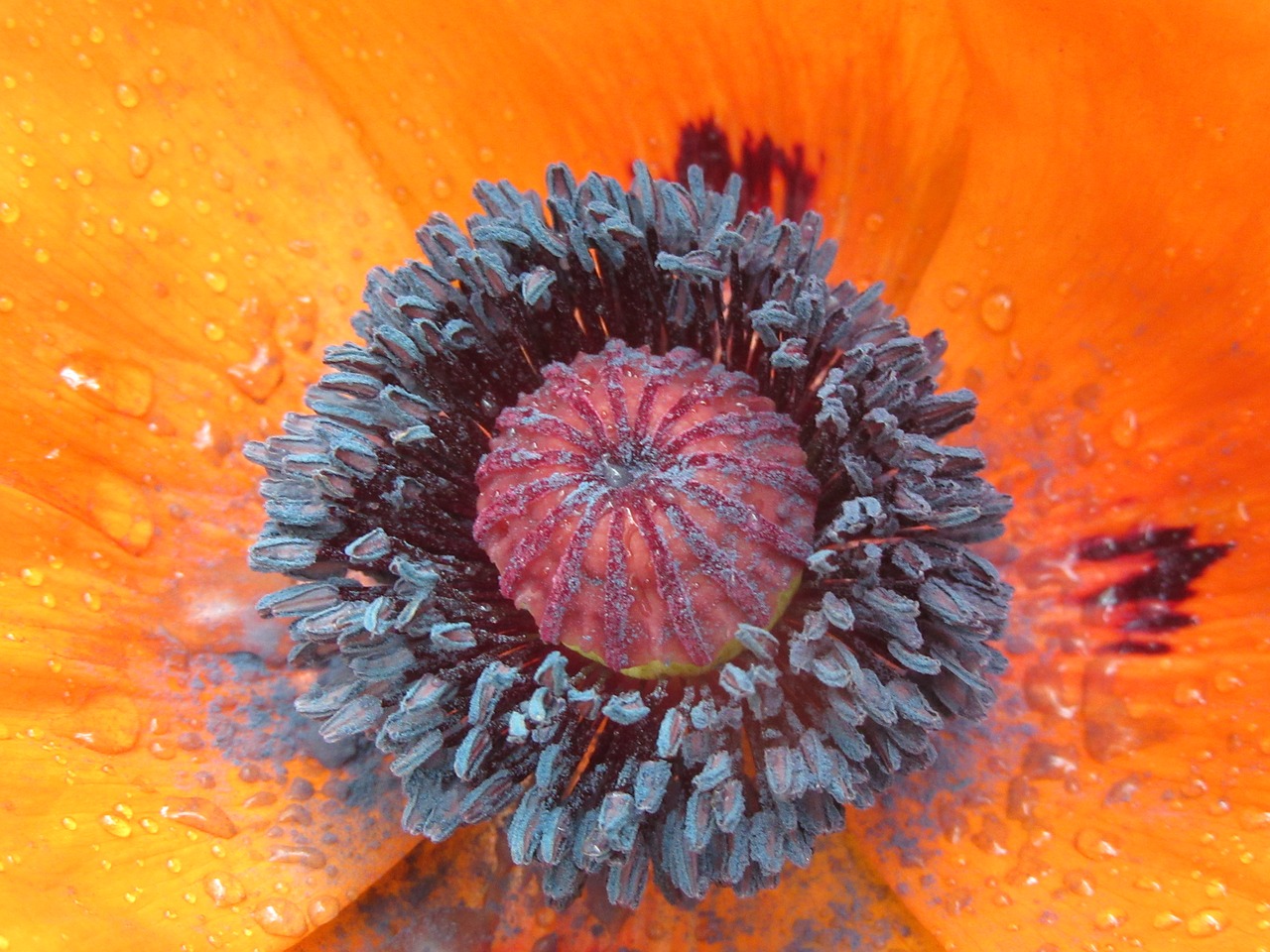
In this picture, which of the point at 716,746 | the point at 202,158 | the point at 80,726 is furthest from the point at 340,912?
the point at 202,158

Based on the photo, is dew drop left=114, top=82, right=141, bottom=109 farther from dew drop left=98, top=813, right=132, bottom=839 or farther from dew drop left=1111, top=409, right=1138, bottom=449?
dew drop left=1111, top=409, right=1138, bottom=449

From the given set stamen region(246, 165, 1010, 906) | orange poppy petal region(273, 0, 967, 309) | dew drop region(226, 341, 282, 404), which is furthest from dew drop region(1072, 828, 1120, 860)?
dew drop region(226, 341, 282, 404)

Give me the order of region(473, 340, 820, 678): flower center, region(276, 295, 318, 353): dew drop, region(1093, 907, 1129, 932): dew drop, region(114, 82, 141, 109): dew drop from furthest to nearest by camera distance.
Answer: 1. region(276, 295, 318, 353): dew drop
2. region(114, 82, 141, 109): dew drop
3. region(473, 340, 820, 678): flower center
4. region(1093, 907, 1129, 932): dew drop

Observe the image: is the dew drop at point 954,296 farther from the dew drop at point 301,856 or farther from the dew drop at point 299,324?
the dew drop at point 301,856

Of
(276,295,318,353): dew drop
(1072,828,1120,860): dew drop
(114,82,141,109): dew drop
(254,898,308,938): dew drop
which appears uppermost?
(114,82,141,109): dew drop

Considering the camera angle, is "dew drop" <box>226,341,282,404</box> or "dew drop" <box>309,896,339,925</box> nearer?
"dew drop" <box>309,896,339,925</box>

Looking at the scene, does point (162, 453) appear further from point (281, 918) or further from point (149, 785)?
point (281, 918)

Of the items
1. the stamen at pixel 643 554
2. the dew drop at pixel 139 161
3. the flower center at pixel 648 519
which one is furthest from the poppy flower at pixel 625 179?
the flower center at pixel 648 519

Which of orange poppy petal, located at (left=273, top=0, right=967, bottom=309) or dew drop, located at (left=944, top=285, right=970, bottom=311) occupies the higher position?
orange poppy petal, located at (left=273, top=0, right=967, bottom=309)
